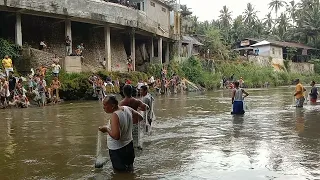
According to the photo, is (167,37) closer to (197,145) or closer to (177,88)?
(177,88)

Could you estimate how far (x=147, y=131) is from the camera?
10031 mm

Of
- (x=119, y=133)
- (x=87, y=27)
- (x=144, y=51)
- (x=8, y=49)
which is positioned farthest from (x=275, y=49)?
(x=119, y=133)

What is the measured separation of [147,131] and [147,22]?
26570 millimetres

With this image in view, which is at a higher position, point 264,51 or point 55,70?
point 264,51

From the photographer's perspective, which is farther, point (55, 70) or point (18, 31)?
point (18, 31)

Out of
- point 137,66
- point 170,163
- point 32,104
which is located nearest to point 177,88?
point 137,66

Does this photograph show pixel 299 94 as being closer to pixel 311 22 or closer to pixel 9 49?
pixel 9 49

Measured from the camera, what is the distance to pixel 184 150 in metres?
8.09

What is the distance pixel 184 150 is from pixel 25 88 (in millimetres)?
15442

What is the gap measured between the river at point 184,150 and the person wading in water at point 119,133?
226mm

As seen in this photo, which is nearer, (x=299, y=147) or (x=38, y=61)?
(x=299, y=147)

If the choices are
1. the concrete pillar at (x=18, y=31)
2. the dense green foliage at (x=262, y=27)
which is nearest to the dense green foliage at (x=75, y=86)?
the concrete pillar at (x=18, y=31)

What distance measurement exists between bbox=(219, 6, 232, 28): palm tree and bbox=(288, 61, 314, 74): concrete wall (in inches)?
922

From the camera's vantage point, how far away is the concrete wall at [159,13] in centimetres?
4020
